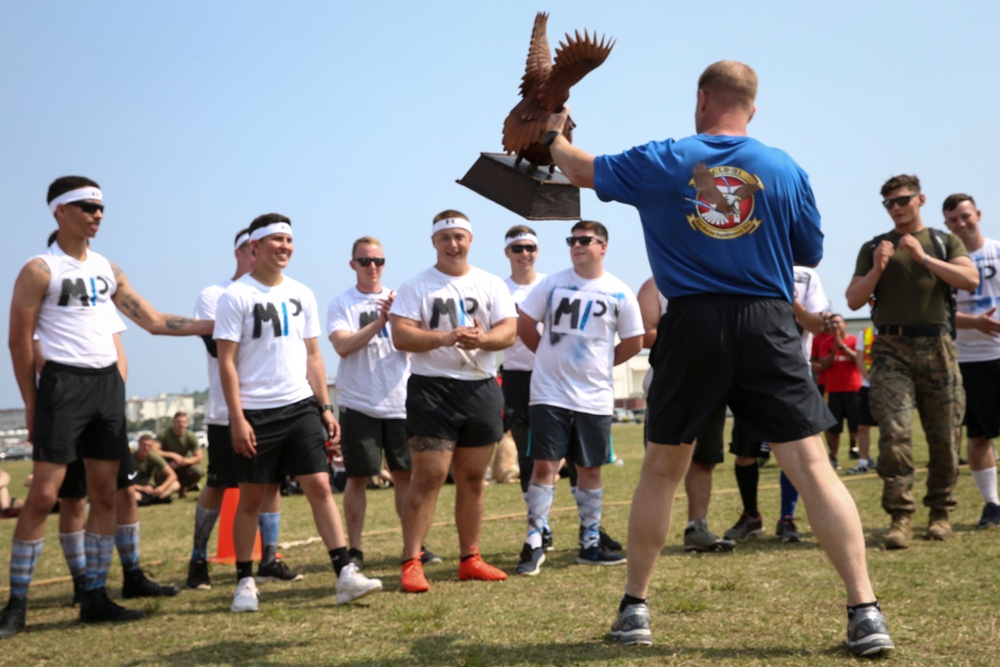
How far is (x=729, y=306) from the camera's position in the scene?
4.36 m

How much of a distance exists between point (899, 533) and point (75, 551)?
5508 millimetres

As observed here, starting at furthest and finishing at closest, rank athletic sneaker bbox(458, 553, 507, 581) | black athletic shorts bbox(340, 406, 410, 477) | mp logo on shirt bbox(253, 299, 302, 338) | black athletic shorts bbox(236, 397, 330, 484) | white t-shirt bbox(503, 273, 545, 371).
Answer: white t-shirt bbox(503, 273, 545, 371)
black athletic shorts bbox(340, 406, 410, 477)
athletic sneaker bbox(458, 553, 507, 581)
mp logo on shirt bbox(253, 299, 302, 338)
black athletic shorts bbox(236, 397, 330, 484)

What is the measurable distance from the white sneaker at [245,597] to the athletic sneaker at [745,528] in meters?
3.76

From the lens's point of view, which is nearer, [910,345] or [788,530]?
[910,345]

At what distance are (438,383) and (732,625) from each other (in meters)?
2.70

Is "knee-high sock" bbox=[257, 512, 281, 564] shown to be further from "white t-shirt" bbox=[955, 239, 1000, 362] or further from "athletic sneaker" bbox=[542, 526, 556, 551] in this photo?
"white t-shirt" bbox=[955, 239, 1000, 362]

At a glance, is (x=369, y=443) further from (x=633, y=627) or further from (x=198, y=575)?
(x=633, y=627)

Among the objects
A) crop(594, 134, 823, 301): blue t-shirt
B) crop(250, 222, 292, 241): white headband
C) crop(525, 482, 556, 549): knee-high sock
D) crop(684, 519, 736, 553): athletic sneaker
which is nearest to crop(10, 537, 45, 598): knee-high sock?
crop(250, 222, 292, 241): white headband

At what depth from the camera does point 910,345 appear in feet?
24.8

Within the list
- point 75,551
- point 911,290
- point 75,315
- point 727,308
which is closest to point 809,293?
point 911,290

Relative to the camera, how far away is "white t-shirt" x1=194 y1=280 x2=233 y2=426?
7.71 metres

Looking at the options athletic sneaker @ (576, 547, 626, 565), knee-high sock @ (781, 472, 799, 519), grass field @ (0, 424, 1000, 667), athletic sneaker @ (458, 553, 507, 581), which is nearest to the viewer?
grass field @ (0, 424, 1000, 667)

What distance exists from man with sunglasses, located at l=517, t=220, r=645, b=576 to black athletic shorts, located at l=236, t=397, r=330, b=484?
5.69ft

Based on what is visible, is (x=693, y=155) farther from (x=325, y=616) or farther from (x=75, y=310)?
(x=75, y=310)
